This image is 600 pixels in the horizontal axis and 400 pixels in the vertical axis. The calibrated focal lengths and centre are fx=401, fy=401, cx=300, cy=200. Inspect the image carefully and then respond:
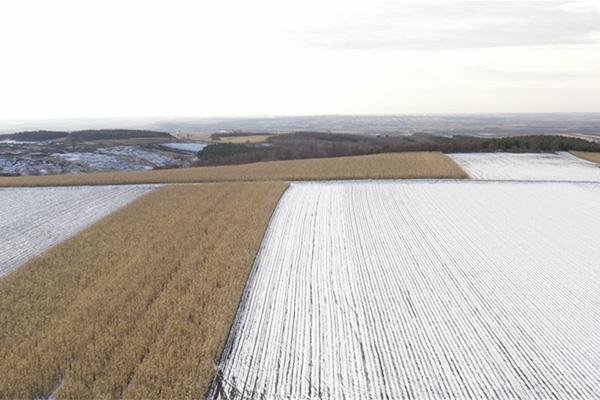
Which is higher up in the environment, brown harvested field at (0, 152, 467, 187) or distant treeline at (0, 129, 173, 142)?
distant treeline at (0, 129, 173, 142)

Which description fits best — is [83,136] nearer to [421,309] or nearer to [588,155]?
[588,155]

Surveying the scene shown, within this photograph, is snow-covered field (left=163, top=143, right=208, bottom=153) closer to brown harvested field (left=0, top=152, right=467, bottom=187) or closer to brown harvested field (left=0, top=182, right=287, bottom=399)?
brown harvested field (left=0, top=152, right=467, bottom=187)

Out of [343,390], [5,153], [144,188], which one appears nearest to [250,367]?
[343,390]

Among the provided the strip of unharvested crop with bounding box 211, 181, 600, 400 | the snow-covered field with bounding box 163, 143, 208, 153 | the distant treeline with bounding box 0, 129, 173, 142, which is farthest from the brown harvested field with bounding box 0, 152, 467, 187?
the distant treeline with bounding box 0, 129, 173, 142

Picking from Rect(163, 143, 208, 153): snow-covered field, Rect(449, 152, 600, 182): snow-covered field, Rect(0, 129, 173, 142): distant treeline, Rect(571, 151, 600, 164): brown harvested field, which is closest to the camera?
Rect(449, 152, 600, 182): snow-covered field

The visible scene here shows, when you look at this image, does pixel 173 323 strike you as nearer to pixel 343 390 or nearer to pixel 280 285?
pixel 280 285
